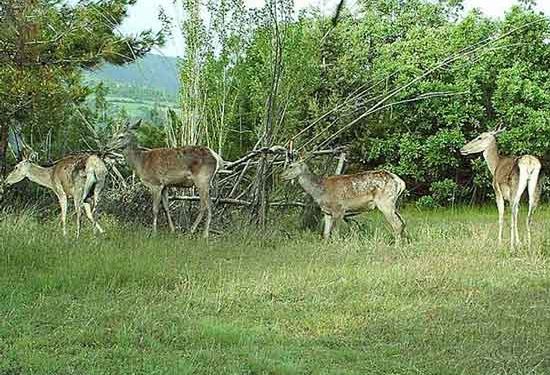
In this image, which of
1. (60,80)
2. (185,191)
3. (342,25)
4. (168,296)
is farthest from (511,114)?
(168,296)

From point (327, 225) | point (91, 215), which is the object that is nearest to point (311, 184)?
point (327, 225)

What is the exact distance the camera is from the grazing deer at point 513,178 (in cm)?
1110

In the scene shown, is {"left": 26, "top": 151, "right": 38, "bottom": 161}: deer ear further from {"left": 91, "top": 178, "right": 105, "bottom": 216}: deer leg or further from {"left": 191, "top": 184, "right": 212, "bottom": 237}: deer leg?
{"left": 191, "top": 184, "right": 212, "bottom": 237}: deer leg

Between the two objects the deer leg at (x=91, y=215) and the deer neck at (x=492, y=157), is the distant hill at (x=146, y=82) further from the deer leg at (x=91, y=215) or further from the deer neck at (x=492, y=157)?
the deer neck at (x=492, y=157)

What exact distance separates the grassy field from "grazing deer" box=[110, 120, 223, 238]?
0.89 meters

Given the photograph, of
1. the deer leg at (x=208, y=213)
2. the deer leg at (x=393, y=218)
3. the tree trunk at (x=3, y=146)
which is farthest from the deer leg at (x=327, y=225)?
the tree trunk at (x=3, y=146)

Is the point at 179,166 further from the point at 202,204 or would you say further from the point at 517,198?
the point at 517,198

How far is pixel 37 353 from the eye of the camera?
5.62 m

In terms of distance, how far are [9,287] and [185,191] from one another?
590 cm

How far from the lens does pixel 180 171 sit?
472 inches

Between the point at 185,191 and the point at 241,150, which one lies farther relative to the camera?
the point at 241,150

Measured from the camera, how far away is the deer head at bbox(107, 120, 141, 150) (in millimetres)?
12289

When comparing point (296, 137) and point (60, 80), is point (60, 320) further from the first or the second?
point (296, 137)

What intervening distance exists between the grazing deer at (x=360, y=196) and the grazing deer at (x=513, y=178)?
1.31 meters
